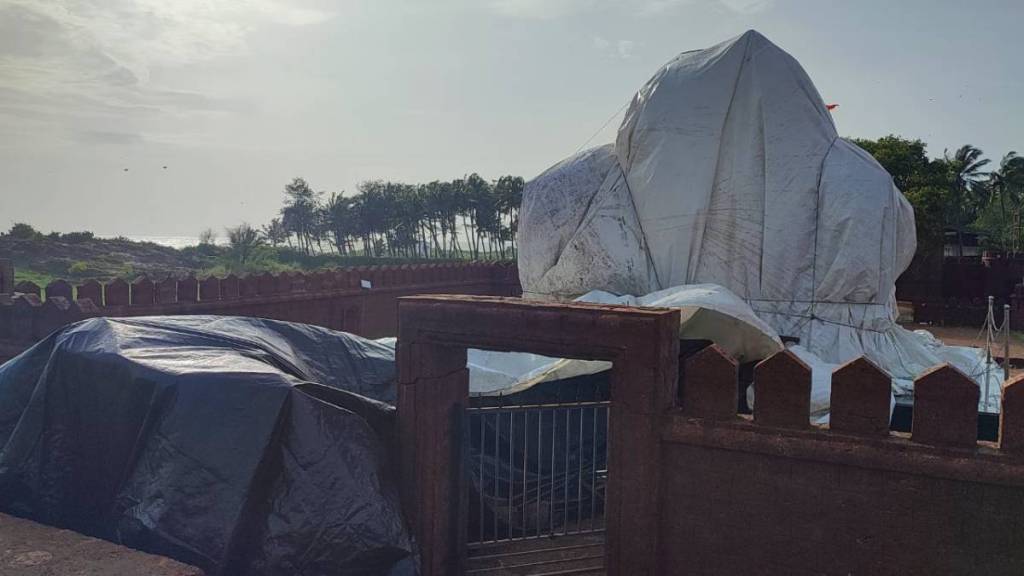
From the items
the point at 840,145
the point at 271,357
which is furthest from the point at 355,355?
the point at 840,145

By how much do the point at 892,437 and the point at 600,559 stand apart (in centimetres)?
277

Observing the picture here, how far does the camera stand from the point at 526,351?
546cm

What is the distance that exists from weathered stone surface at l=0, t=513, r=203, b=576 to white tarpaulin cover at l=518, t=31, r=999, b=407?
29.6ft

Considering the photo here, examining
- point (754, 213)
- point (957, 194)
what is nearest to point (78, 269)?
point (754, 213)

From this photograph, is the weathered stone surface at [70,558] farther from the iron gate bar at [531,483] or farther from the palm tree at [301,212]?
the palm tree at [301,212]

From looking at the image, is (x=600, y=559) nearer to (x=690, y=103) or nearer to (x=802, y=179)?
(x=802, y=179)

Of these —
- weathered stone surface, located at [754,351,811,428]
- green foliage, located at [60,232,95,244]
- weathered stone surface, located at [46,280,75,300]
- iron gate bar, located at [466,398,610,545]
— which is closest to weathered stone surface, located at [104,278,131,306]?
weathered stone surface, located at [46,280,75,300]

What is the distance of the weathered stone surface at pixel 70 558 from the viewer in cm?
427

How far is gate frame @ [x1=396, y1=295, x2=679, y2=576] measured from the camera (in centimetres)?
501

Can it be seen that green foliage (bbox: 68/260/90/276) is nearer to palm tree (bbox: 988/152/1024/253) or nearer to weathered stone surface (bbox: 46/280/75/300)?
weathered stone surface (bbox: 46/280/75/300)

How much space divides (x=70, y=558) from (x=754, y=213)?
33.8 feet

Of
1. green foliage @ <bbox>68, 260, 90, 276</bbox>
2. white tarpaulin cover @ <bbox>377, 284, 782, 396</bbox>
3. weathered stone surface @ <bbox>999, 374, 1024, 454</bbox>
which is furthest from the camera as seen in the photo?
green foliage @ <bbox>68, 260, 90, 276</bbox>

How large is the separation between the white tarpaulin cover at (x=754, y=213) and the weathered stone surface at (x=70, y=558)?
902cm

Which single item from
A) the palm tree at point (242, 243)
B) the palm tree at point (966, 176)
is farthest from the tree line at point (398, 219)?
the palm tree at point (966, 176)
